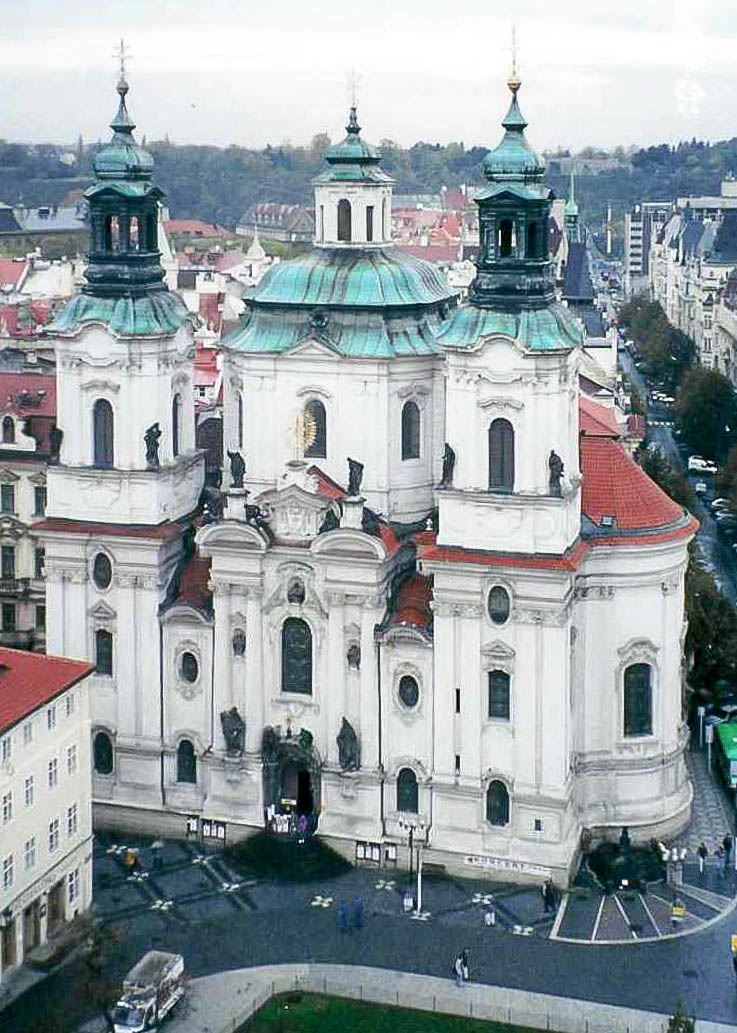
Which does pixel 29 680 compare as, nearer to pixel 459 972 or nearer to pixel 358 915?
pixel 358 915

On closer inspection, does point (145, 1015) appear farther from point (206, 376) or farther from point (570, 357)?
point (206, 376)

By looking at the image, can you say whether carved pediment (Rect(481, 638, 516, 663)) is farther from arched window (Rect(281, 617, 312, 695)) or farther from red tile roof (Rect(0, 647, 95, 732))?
red tile roof (Rect(0, 647, 95, 732))

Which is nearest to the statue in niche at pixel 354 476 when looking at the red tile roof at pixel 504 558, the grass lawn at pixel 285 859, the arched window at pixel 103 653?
the red tile roof at pixel 504 558

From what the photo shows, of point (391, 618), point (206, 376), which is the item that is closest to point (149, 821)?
point (391, 618)

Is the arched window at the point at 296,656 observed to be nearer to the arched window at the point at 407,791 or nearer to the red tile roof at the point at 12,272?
the arched window at the point at 407,791

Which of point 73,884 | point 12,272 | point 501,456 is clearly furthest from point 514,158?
point 12,272

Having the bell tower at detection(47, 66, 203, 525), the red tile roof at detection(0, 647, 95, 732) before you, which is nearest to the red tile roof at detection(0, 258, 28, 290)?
the bell tower at detection(47, 66, 203, 525)
